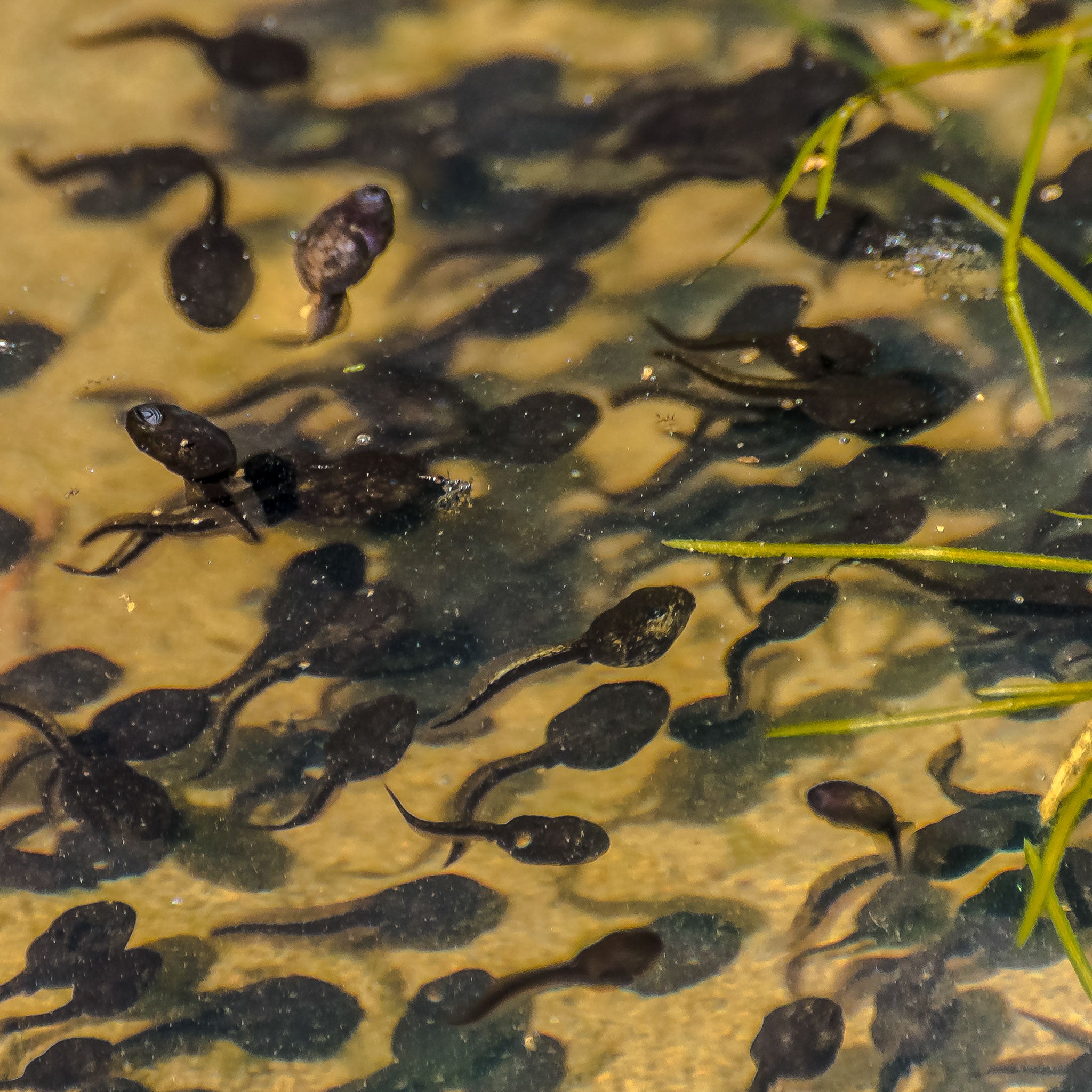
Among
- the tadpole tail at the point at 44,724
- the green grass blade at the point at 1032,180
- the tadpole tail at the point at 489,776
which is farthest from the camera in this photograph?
the tadpole tail at the point at 489,776

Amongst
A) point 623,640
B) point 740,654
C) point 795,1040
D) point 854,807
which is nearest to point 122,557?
point 623,640

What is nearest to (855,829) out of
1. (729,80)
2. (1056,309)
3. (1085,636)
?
(1085,636)

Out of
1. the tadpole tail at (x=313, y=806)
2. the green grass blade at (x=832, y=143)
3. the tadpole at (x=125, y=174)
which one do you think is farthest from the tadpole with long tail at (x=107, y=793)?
the green grass blade at (x=832, y=143)

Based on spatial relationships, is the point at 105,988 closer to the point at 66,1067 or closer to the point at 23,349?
the point at 66,1067

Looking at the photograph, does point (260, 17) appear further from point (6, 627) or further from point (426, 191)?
point (6, 627)

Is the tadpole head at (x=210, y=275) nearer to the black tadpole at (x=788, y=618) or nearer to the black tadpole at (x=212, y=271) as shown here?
the black tadpole at (x=212, y=271)

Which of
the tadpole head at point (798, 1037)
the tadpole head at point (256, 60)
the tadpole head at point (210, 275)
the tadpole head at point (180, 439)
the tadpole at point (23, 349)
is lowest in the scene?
the tadpole head at point (798, 1037)

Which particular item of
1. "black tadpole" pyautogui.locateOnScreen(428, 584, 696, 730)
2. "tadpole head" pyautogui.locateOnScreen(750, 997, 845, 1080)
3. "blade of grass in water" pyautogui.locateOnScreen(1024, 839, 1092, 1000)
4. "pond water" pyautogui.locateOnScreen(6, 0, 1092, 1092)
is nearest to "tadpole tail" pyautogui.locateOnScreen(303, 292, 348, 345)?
"pond water" pyautogui.locateOnScreen(6, 0, 1092, 1092)
